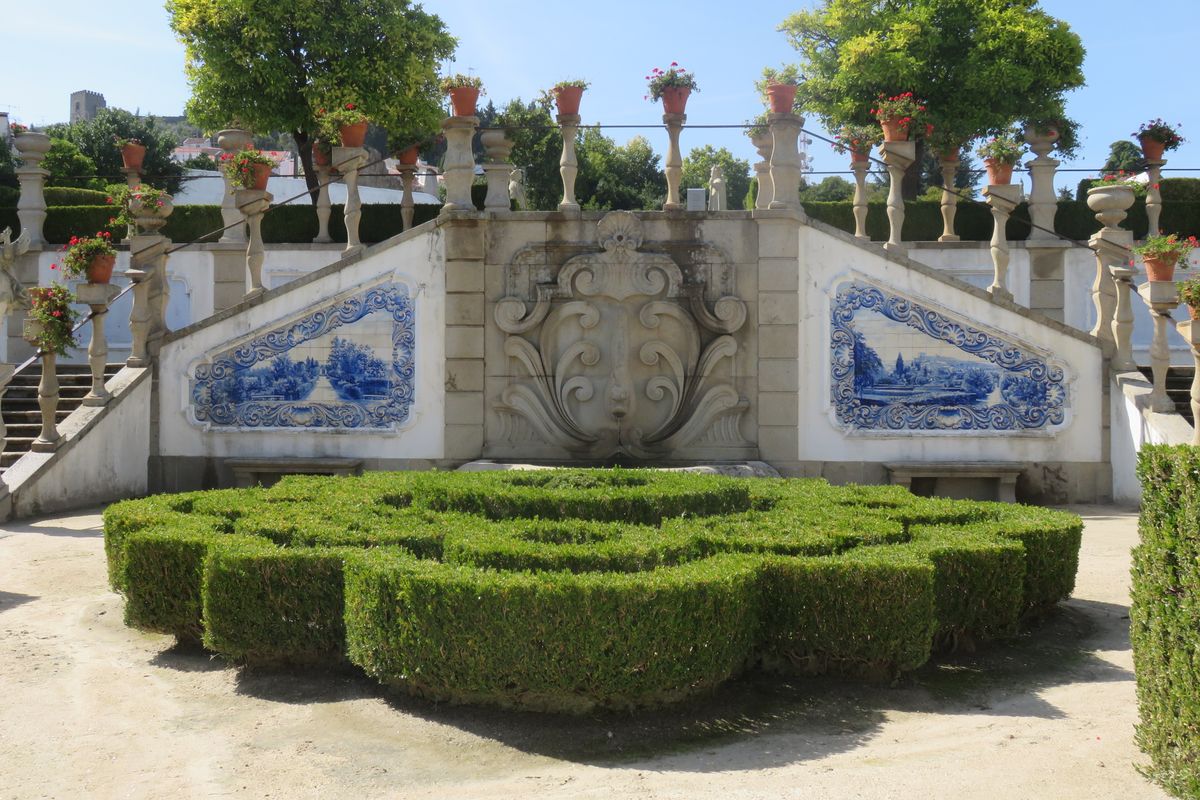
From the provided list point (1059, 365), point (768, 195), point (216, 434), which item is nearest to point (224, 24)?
point (216, 434)

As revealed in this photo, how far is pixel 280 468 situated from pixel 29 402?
321cm

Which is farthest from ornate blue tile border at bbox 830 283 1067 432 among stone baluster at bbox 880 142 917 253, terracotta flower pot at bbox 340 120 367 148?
terracotta flower pot at bbox 340 120 367 148

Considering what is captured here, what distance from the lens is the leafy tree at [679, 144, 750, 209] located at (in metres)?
46.3

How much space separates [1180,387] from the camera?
11906 mm

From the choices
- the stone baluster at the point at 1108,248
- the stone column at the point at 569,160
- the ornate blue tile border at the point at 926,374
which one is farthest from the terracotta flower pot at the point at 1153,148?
the stone column at the point at 569,160

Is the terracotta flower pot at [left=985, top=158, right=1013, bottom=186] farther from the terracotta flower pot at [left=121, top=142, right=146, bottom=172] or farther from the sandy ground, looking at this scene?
the terracotta flower pot at [left=121, top=142, right=146, bottom=172]

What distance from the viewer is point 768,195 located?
1130 cm

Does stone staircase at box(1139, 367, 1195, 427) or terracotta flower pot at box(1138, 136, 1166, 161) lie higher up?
terracotta flower pot at box(1138, 136, 1166, 161)

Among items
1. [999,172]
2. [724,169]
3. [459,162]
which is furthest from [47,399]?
[724,169]

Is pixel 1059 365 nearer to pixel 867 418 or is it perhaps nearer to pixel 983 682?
pixel 867 418

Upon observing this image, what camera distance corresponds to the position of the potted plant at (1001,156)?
45.3 feet

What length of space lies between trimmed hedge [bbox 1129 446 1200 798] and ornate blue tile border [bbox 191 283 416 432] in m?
8.34

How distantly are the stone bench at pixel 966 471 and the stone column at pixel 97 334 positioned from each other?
7956mm

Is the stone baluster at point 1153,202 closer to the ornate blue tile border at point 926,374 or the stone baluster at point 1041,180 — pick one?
the stone baluster at point 1041,180
